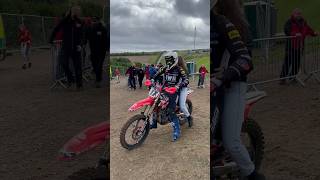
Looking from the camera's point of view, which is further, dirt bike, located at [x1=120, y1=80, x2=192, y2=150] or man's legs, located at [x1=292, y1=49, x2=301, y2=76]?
man's legs, located at [x1=292, y1=49, x2=301, y2=76]

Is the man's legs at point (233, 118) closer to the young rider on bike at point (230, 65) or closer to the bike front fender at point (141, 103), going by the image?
the young rider on bike at point (230, 65)

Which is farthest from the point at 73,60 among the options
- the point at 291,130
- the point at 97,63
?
the point at 291,130

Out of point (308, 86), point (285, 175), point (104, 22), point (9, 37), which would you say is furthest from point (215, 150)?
point (9, 37)

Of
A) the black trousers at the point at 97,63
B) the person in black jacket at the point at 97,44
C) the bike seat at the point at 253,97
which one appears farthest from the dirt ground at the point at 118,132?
the bike seat at the point at 253,97

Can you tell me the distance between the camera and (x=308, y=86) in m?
10.7

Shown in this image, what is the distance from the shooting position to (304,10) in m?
9.93

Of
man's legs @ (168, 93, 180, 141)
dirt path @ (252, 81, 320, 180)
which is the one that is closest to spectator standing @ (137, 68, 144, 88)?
man's legs @ (168, 93, 180, 141)

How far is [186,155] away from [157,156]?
117mm

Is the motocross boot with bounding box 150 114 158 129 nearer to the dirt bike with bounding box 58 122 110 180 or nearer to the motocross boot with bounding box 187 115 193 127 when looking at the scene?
the motocross boot with bounding box 187 115 193 127

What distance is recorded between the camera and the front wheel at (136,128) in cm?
229

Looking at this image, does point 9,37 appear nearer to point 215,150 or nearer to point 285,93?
point 285,93

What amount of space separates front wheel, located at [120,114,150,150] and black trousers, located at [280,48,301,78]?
8.65 meters

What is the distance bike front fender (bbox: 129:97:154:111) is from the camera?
→ 7.57 ft

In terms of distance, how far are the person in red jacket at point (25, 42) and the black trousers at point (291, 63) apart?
6097 mm
